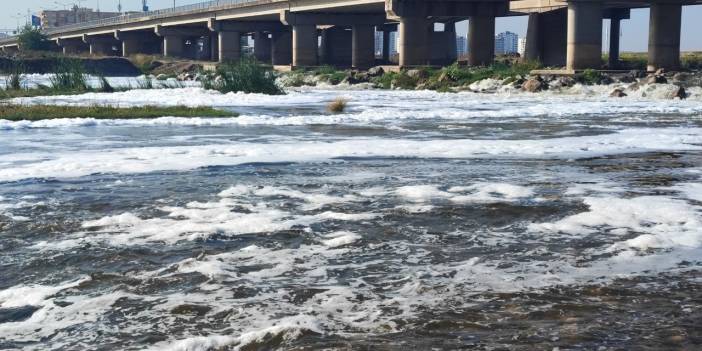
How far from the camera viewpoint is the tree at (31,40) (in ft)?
399

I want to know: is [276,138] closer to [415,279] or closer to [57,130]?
[57,130]

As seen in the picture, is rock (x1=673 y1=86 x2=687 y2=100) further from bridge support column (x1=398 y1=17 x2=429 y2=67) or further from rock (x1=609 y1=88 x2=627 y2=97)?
bridge support column (x1=398 y1=17 x2=429 y2=67)

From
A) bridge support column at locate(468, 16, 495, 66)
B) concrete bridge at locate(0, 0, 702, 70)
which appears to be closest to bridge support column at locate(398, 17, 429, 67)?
concrete bridge at locate(0, 0, 702, 70)

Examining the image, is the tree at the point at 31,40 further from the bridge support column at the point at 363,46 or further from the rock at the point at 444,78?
the rock at the point at 444,78

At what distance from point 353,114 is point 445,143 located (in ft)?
34.9

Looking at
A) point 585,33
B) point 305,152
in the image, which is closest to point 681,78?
point 585,33

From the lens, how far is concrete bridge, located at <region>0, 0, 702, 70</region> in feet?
183

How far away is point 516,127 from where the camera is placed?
2366 cm

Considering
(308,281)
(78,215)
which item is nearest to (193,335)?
(308,281)

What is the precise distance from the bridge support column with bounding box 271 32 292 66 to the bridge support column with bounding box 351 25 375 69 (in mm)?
17930

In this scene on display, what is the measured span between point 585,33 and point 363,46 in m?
32.3

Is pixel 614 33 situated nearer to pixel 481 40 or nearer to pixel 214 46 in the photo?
pixel 481 40

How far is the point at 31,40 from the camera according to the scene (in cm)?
12300

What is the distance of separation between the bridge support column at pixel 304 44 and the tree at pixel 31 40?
56545mm
